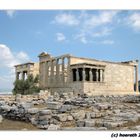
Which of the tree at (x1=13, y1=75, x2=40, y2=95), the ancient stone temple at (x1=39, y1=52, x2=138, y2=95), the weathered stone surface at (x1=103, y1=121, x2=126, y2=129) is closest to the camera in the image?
the weathered stone surface at (x1=103, y1=121, x2=126, y2=129)

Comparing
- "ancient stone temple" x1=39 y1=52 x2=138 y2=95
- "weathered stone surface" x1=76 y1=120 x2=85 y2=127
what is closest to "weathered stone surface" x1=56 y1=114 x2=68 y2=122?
"weathered stone surface" x1=76 y1=120 x2=85 y2=127

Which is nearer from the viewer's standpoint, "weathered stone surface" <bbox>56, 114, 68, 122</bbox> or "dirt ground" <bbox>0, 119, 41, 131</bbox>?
"dirt ground" <bbox>0, 119, 41, 131</bbox>

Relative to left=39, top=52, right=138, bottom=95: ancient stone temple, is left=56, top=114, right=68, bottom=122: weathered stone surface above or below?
below

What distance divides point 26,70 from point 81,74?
5791mm

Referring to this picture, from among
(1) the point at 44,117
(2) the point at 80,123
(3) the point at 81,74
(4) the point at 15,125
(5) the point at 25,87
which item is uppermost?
(3) the point at 81,74

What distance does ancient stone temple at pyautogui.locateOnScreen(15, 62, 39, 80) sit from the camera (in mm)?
37500

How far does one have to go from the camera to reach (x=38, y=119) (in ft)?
34.1

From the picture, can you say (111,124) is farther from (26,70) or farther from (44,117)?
(26,70)

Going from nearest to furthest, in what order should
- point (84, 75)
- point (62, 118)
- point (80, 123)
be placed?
point (80, 123) → point (62, 118) → point (84, 75)

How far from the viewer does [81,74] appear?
3619cm

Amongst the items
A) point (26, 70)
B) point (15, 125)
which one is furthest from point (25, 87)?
point (15, 125)

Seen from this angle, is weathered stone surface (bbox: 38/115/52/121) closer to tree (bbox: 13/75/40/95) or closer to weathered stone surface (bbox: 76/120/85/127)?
weathered stone surface (bbox: 76/120/85/127)
